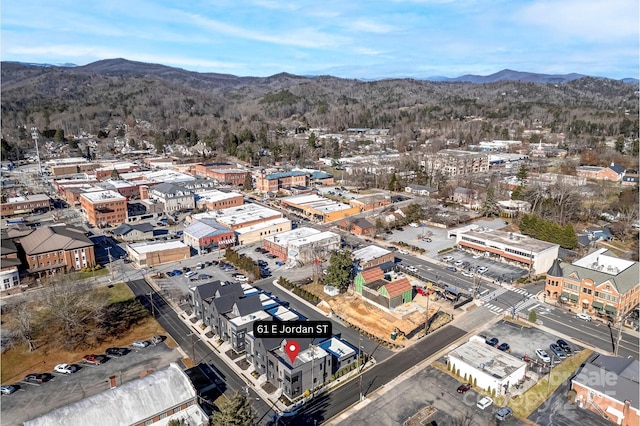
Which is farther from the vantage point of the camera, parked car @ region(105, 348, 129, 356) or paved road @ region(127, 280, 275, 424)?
parked car @ region(105, 348, 129, 356)

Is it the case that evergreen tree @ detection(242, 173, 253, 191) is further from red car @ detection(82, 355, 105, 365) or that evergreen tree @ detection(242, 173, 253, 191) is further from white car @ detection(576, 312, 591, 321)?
white car @ detection(576, 312, 591, 321)

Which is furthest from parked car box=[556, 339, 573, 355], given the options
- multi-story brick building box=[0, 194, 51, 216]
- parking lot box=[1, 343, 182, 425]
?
multi-story brick building box=[0, 194, 51, 216]

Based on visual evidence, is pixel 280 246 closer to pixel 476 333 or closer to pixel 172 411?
pixel 476 333

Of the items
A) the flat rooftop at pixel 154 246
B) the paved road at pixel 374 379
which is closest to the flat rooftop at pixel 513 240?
the paved road at pixel 374 379

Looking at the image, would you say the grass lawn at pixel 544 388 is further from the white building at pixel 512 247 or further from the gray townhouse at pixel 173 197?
the gray townhouse at pixel 173 197

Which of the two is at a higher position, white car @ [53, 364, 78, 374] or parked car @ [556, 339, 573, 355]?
white car @ [53, 364, 78, 374]

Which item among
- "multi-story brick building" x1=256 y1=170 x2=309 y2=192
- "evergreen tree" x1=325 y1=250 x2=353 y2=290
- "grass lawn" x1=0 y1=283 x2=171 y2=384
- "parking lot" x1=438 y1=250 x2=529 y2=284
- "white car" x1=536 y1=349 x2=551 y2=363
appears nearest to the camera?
"grass lawn" x1=0 y1=283 x2=171 y2=384
